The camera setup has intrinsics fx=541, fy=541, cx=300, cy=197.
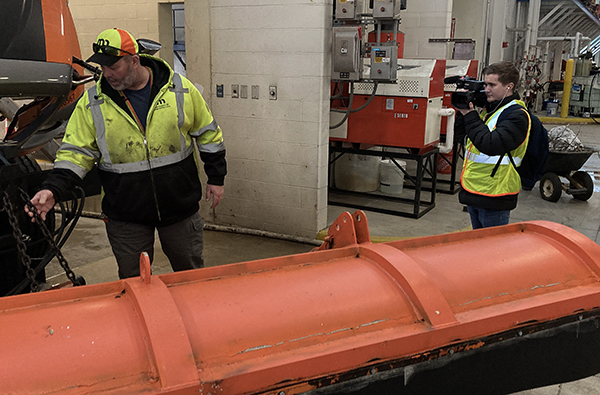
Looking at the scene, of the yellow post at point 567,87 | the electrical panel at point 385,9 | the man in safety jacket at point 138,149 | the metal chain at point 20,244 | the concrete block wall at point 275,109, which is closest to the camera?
the metal chain at point 20,244

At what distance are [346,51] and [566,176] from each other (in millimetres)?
3919

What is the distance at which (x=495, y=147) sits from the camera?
3.20 m

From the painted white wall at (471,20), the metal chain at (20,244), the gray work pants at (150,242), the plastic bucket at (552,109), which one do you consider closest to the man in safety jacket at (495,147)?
the gray work pants at (150,242)

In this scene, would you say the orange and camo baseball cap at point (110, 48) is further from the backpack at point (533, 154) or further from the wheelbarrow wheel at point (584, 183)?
the wheelbarrow wheel at point (584, 183)

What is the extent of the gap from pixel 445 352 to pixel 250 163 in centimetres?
405

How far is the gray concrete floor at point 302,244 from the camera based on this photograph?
4883 mm

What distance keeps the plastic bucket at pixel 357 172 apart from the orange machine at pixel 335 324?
16.2 feet

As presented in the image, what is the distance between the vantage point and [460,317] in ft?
5.88

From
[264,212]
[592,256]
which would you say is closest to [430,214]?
[264,212]

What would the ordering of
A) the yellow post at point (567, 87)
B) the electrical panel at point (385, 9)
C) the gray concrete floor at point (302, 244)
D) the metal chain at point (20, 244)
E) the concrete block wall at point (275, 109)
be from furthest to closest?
the yellow post at point (567, 87) < the electrical panel at point (385, 9) < the concrete block wall at point (275, 109) < the gray concrete floor at point (302, 244) < the metal chain at point (20, 244)

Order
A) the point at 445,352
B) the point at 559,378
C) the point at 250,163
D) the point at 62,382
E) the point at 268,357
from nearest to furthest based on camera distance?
the point at 62,382 → the point at 268,357 → the point at 445,352 → the point at 559,378 → the point at 250,163

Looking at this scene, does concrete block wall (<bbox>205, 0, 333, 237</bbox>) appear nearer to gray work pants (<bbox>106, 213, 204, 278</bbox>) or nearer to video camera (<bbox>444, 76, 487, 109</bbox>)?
video camera (<bbox>444, 76, 487, 109</bbox>)

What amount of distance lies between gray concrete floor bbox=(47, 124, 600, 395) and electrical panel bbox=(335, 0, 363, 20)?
2.16 m

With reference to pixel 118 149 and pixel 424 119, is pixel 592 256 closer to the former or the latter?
pixel 118 149
